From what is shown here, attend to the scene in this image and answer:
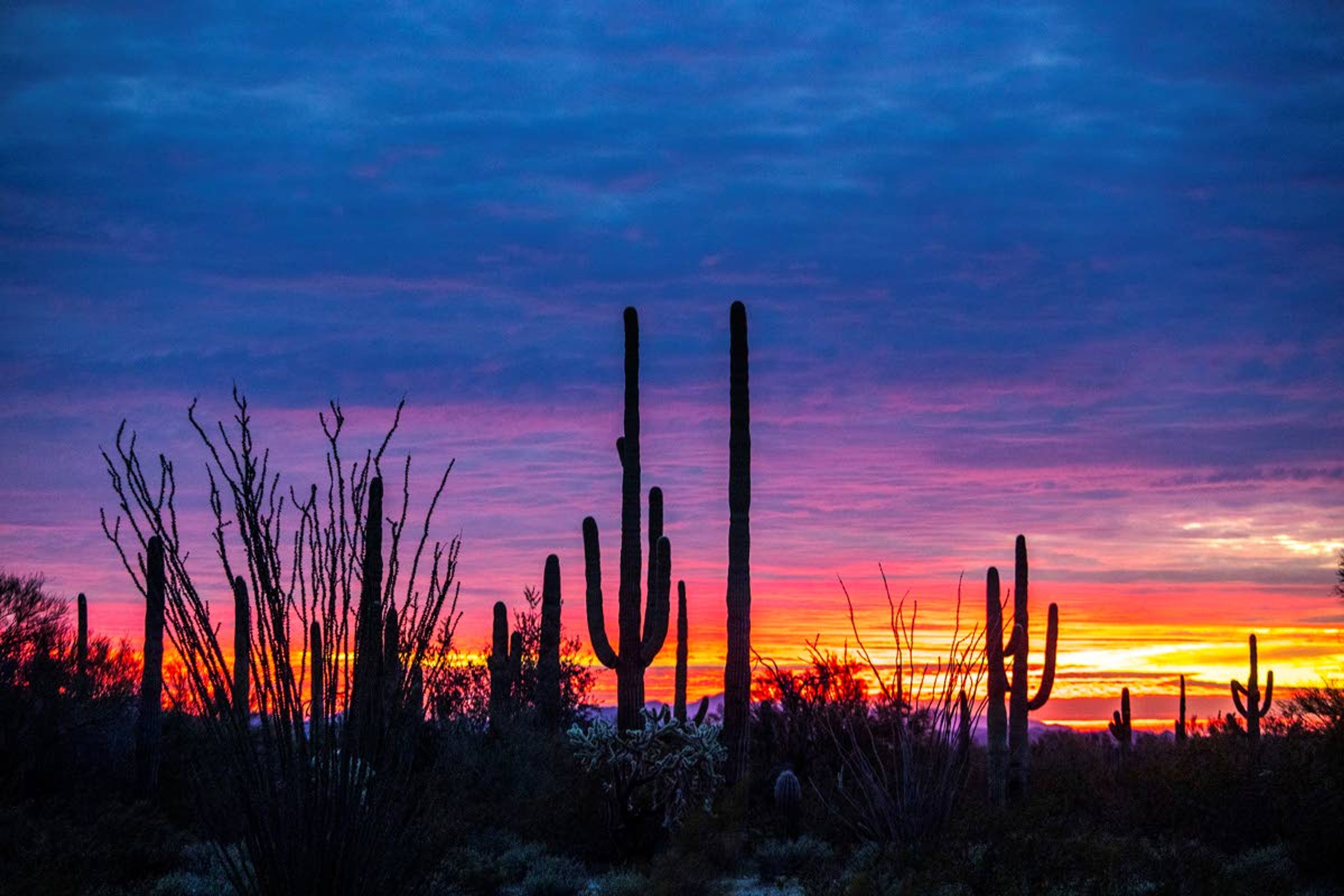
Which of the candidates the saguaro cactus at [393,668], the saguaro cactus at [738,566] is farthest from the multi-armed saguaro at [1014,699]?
the saguaro cactus at [393,668]

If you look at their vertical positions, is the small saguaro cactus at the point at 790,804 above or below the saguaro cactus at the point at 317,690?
below

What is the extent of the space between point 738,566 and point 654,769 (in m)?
4.00

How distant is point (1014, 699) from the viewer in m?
20.2

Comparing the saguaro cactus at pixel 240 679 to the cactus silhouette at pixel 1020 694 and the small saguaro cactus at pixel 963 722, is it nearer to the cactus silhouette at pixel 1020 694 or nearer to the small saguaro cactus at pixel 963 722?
the small saguaro cactus at pixel 963 722

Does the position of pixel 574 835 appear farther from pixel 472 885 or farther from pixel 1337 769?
pixel 1337 769

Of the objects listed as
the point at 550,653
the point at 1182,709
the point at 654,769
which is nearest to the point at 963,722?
the point at 654,769

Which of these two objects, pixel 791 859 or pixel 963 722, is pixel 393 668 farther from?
pixel 791 859

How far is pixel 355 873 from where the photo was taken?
590 cm

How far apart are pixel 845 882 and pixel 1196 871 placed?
11.8ft

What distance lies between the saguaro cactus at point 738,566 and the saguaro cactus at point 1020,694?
15.2 ft

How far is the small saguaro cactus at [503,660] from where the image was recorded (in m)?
23.5

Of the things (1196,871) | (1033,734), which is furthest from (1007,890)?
(1033,734)

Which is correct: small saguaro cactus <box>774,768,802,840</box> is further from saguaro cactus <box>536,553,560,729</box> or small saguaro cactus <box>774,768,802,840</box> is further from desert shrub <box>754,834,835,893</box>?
Result: saguaro cactus <box>536,553,560,729</box>

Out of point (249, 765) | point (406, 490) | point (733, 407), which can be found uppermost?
point (733, 407)
